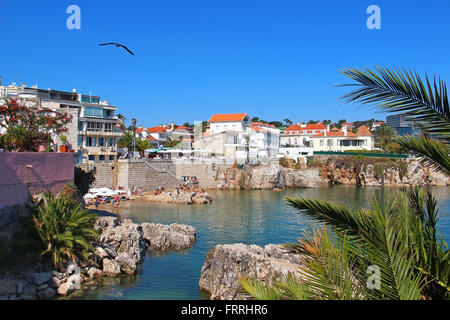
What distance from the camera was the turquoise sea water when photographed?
17000 millimetres

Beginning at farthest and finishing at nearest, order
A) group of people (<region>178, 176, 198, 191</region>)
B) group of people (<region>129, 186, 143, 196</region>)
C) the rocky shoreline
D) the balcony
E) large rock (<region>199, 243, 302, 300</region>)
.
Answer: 1. group of people (<region>178, 176, 198, 191</region>)
2. the balcony
3. group of people (<region>129, 186, 143, 196</region>)
4. the rocky shoreline
5. large rock (<region>199, 243, 302, 300</region>)

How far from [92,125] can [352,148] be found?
5608 centimetres

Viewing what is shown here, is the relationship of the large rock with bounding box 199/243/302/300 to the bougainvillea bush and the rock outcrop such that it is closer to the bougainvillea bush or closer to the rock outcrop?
the bougainvillea bush

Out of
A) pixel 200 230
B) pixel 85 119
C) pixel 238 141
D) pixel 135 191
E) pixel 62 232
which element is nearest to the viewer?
pixel 62 232

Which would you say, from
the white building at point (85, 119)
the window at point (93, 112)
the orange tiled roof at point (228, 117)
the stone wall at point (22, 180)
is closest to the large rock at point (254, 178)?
the white building at point (85, 119)

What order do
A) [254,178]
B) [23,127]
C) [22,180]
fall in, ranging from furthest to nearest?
[254,178] → [23,127] → [22,180]

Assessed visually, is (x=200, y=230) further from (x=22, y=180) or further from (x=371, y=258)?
(x=371, y=258)

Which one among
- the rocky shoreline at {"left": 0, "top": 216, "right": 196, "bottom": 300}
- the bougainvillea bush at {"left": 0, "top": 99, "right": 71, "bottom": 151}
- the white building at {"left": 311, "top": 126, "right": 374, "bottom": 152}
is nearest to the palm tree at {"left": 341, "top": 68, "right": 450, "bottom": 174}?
the rocky shoreline at {"left": 0, "top": 216, "right": 196, "bottom": 300}

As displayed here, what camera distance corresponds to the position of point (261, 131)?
77.2 meters

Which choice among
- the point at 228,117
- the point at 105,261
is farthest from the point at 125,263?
the point at 228,117

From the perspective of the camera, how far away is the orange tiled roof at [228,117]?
271 ft

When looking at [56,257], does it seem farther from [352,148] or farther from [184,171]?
[352,148]

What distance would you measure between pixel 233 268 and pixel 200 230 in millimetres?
→ 13698

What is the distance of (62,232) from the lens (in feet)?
58.1
